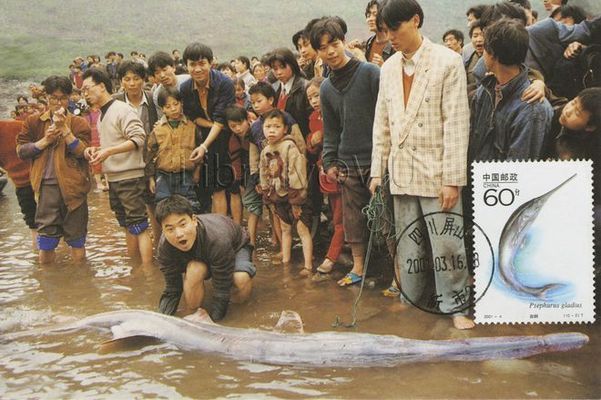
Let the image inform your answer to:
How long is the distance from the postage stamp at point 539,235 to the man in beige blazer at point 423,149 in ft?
0.79

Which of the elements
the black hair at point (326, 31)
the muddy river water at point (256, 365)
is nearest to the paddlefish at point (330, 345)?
the muddy river water at point (256, 365)

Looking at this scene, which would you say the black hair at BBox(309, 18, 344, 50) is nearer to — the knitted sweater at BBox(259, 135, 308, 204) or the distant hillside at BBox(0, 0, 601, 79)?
the knitted sweater at BBox(259, 135, 308, 204)

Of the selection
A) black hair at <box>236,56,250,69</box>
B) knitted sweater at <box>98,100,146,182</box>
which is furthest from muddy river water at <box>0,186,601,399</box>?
black hair at <box>236,56,250,69</box>

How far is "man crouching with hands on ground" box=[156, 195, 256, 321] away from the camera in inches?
132

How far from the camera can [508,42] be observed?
9.61 ft

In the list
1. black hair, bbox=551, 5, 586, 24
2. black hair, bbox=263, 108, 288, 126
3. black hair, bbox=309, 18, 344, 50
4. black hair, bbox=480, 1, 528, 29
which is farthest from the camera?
black hair, bbox=263, 108, 288, 126

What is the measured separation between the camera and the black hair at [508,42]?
2.92 meters

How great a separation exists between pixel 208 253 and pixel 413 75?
1655mm

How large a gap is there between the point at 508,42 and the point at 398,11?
2.01ft

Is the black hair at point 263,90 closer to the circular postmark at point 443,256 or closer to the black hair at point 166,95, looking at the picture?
the black hair at point 166,95

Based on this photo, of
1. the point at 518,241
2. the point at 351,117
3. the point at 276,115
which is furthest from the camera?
the point at 276,115

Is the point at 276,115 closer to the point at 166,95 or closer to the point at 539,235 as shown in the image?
the point at 166,95

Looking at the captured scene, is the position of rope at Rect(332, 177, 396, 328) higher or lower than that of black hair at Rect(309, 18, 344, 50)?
lower

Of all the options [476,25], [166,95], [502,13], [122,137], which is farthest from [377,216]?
[122,137]
